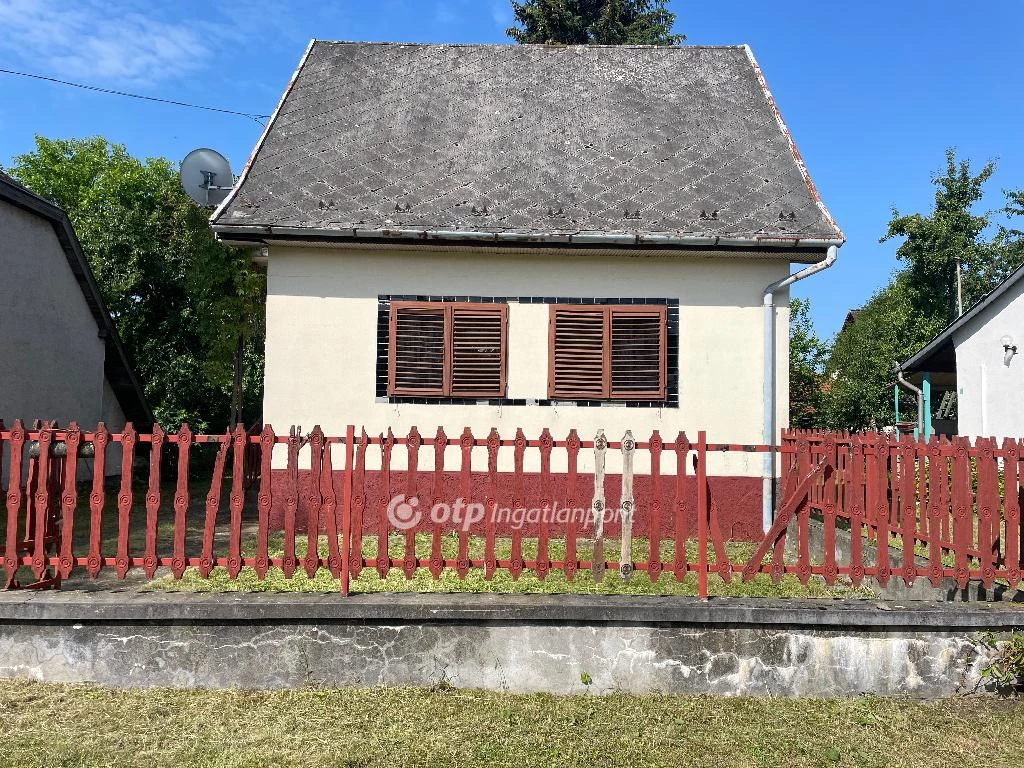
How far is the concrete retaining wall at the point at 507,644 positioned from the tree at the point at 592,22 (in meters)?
26.3

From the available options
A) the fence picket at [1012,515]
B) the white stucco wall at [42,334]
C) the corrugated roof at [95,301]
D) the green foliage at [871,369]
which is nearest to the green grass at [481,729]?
the fence picket at [1012,515]

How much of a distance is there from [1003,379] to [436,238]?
1289 centimetres

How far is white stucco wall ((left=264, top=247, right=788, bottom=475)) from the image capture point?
9.12 m

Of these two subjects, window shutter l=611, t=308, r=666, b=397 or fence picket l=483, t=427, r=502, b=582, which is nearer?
fence picket l=483, t=427, r=502, b=582

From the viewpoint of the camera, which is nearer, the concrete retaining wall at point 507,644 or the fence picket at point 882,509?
the concrete retaining wall at point 507,644

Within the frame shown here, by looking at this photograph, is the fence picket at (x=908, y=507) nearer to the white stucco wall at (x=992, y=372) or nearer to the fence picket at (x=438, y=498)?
the fence picket at (x=438, y=498)

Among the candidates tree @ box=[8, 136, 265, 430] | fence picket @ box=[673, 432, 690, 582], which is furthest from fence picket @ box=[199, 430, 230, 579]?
tree @ box=[8, 136, 265, 430]

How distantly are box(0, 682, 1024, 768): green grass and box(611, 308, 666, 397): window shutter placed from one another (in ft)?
16.8

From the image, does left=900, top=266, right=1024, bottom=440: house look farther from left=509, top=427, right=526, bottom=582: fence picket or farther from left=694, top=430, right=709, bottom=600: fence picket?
left=509, top=427, right=526, bottom=582: fence picket

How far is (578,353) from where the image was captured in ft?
30.2

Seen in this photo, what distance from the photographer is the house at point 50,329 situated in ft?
40.3

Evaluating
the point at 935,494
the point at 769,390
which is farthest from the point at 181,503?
the point at 769,390

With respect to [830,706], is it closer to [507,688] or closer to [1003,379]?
[507,688]

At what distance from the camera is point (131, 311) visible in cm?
1861
